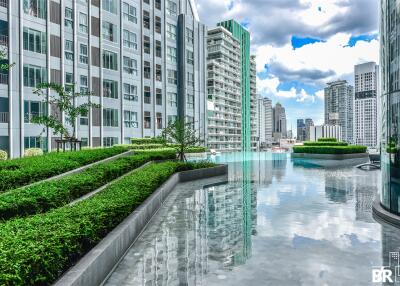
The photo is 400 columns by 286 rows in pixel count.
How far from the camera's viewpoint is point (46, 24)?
33094 millimetres

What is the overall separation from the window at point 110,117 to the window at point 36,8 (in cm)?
1235

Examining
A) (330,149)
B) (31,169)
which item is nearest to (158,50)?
(330,149)

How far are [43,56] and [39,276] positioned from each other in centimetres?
3378

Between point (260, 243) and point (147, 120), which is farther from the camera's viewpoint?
point (147, 120)

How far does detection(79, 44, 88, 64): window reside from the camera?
3694cm

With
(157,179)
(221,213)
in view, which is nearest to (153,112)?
(157,179)

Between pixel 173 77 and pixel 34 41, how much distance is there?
2293 centimetres

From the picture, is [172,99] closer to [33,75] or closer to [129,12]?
[129,12]

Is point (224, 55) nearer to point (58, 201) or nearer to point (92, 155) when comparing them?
point (92, 155)

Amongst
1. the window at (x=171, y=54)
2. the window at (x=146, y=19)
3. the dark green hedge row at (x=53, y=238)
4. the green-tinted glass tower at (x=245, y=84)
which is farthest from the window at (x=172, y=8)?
the green-tinted glass tower at (x=245, y=84)

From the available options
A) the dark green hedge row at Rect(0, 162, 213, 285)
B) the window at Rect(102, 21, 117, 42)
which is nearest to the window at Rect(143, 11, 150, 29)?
the window at Rect(102, 21, 117, 42)

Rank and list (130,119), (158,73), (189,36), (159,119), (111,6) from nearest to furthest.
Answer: (111,6), (130,119), (159,119), (158,73), (189,36)

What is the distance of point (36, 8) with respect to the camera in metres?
32.3

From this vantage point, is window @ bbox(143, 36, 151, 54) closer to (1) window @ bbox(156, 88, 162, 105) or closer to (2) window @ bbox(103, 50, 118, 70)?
(1) window @ bbox(156, 88, 162, 105)
